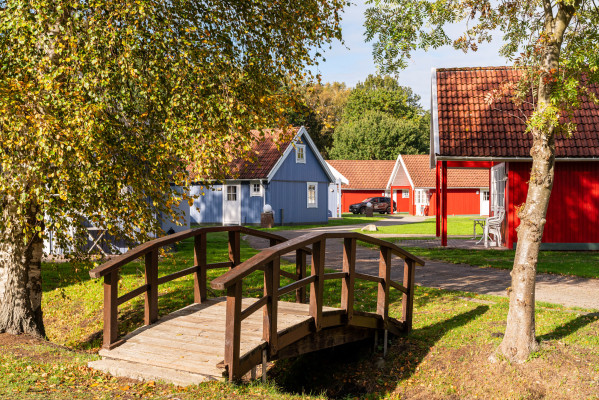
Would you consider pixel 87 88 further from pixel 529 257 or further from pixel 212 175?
pixel 529 257

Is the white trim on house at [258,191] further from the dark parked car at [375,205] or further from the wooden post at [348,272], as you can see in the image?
the wooden post at [348,272]

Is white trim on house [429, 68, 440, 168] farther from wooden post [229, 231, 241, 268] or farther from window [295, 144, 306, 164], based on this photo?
window [295, 144, 306, 164]

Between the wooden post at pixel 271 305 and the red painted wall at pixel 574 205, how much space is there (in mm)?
13562

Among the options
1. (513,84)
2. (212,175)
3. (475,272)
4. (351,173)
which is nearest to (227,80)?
(212,175)

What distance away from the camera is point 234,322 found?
622cm

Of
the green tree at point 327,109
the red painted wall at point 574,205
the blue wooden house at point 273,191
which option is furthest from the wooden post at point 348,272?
the green tree at point 327,109

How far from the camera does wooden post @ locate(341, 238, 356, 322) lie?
27.2ft

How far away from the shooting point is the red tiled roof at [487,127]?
59.8ft

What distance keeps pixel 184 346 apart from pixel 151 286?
1.27 m

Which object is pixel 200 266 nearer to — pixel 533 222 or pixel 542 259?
pixel 533 222

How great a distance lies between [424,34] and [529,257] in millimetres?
3942

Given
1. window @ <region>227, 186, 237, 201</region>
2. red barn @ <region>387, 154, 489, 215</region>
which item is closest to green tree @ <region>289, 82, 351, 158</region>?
red barn @ <region>387, 154, 489, 215</region>

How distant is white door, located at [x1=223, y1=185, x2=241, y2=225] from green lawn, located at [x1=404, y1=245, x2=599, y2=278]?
17.1 metres

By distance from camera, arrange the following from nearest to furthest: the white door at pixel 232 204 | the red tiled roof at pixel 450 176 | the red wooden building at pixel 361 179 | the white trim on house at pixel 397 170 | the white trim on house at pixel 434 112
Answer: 1. the white trim on house at pixel 434 112
2. the white door at pixel 232 204
3. the red tiled roof at pixel 450 176
4. the white trim on house at pixel 397 170
5. the red wooden building at pixel 361 179
